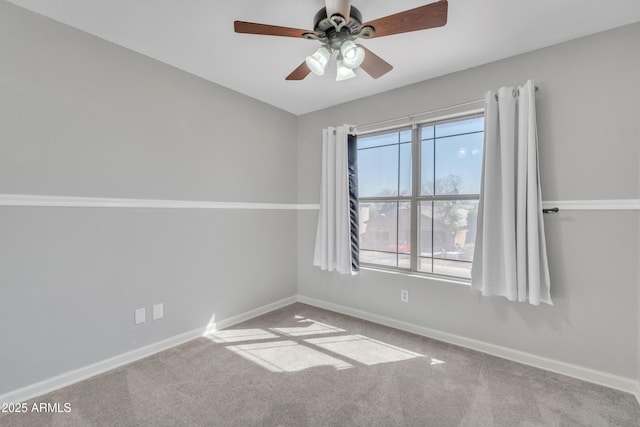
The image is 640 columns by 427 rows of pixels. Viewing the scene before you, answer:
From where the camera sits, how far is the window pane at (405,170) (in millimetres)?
3014

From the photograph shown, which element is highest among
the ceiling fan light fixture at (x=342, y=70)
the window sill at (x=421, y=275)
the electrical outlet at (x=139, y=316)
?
the ceiling fan light fixture at (x=342, y=70)

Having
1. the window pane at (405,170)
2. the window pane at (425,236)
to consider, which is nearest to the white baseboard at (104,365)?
the window pane at (425,236)

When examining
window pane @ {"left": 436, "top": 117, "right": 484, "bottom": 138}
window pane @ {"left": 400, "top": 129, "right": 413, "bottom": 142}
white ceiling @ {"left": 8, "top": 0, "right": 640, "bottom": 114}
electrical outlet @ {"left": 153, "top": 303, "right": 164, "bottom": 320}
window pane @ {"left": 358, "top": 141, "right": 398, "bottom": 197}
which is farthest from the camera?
window pane @ {"left": 358, "top": 141, "right": 398, "bottom": 197}

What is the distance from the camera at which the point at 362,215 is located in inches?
135

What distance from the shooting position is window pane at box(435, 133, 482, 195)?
2.61 meters

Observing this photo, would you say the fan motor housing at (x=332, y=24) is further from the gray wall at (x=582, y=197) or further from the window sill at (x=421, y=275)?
the window sill at (x=421, y=275)

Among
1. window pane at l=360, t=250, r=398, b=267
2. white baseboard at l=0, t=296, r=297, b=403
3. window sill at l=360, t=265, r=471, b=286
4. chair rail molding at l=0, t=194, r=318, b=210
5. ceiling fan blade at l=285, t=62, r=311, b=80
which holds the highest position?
ceiling fan blade at l=285, t=62, r=311, b=80

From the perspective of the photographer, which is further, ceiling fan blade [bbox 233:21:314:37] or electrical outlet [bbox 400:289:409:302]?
electrical outlet [bbox 400:289:409:302]

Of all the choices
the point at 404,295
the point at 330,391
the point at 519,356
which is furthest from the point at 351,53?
the point at 519,356

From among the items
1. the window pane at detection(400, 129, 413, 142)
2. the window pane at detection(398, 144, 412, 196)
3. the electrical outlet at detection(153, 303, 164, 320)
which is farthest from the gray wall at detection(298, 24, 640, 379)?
the electrical outlet at detection(153, 303, 164, 320)

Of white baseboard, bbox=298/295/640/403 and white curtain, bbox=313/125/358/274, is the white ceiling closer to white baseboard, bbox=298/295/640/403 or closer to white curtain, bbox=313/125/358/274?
white curtain, bbox=313/125/358/274

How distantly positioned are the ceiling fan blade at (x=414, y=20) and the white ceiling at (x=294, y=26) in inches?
11.9

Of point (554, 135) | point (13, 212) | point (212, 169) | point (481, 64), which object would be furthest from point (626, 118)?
point (13, 212)

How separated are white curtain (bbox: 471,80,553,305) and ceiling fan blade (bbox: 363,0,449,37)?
118cm
